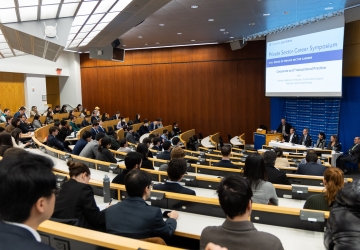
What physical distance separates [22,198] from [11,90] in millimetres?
16919

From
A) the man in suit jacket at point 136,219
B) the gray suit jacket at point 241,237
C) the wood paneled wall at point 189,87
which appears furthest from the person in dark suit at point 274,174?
the wood paneled wall at point 189,87

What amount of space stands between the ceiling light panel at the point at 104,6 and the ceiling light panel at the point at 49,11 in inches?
32.6

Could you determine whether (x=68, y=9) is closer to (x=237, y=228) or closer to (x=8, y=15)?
(x=8, y=15)

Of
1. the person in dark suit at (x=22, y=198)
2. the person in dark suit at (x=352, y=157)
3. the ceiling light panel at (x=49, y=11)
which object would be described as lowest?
the person in dark suit at (x=352, y=157)

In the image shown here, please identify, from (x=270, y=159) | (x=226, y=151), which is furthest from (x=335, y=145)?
(x=270, y=159)

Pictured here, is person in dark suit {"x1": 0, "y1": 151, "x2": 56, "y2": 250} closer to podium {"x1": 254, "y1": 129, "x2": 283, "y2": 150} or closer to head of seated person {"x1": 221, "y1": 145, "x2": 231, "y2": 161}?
head of seated person {"x1": 221, "y1": 145, "x2": 231, "y2": 161}

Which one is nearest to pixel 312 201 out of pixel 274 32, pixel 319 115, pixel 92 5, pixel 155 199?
pixel 155 199

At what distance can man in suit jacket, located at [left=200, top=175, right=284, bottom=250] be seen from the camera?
1576 millimetres

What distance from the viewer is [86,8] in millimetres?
6258

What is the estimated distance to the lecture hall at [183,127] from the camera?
1.81 m

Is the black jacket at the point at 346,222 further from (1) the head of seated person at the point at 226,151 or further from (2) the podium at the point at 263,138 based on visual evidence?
(2) the podium at the point at 263,138

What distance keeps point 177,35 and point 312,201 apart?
34.3 ft

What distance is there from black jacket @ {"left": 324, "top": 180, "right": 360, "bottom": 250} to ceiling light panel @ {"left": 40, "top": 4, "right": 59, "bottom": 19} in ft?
19.1

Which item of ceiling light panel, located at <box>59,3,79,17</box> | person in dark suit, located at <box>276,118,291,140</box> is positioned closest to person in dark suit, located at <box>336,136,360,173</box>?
person in dark suit, located at <box>276,118,291,140</box>
